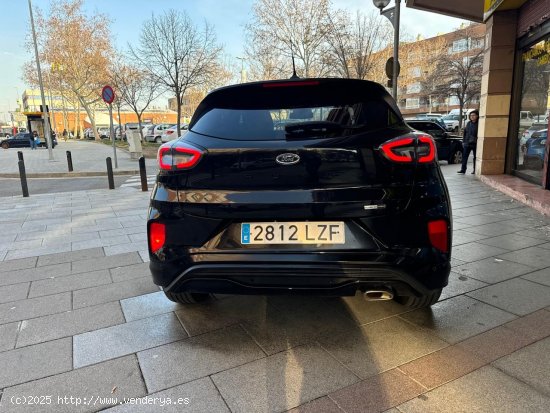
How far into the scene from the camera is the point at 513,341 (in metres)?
2.64

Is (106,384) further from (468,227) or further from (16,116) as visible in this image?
(16,116)

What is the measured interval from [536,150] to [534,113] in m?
0.89

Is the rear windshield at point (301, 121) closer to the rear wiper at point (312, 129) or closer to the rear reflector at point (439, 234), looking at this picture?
the rear wiper at point (312, 129)

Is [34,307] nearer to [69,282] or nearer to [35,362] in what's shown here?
[69,282]

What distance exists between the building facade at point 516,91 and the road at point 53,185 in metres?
8.83

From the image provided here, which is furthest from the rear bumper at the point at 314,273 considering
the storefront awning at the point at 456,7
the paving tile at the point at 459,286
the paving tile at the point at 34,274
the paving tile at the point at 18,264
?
the storefront awning at the point at 456,7

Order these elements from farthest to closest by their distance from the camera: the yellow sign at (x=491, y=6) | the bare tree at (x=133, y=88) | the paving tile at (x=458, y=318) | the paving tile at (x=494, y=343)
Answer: the bare tree at (x=133, y=88)
the yellow sign at (x=491, y=6)
the paving tile at (x=458, y=318)
the paving tile at (x=494, y=343)

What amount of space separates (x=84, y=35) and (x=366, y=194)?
42.8 metres

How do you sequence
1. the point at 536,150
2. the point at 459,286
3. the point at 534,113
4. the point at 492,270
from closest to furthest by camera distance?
the point at 459,286 < the point at 492,270 < the point at 536,150 < the point at 534,113

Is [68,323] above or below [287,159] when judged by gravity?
below

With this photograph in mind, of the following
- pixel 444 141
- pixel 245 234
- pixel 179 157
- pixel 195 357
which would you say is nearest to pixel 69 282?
pixel 195 357

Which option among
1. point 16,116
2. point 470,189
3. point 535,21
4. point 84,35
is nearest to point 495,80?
point 535,21

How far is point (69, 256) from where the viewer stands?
15.9ft

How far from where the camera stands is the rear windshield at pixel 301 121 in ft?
8.03
